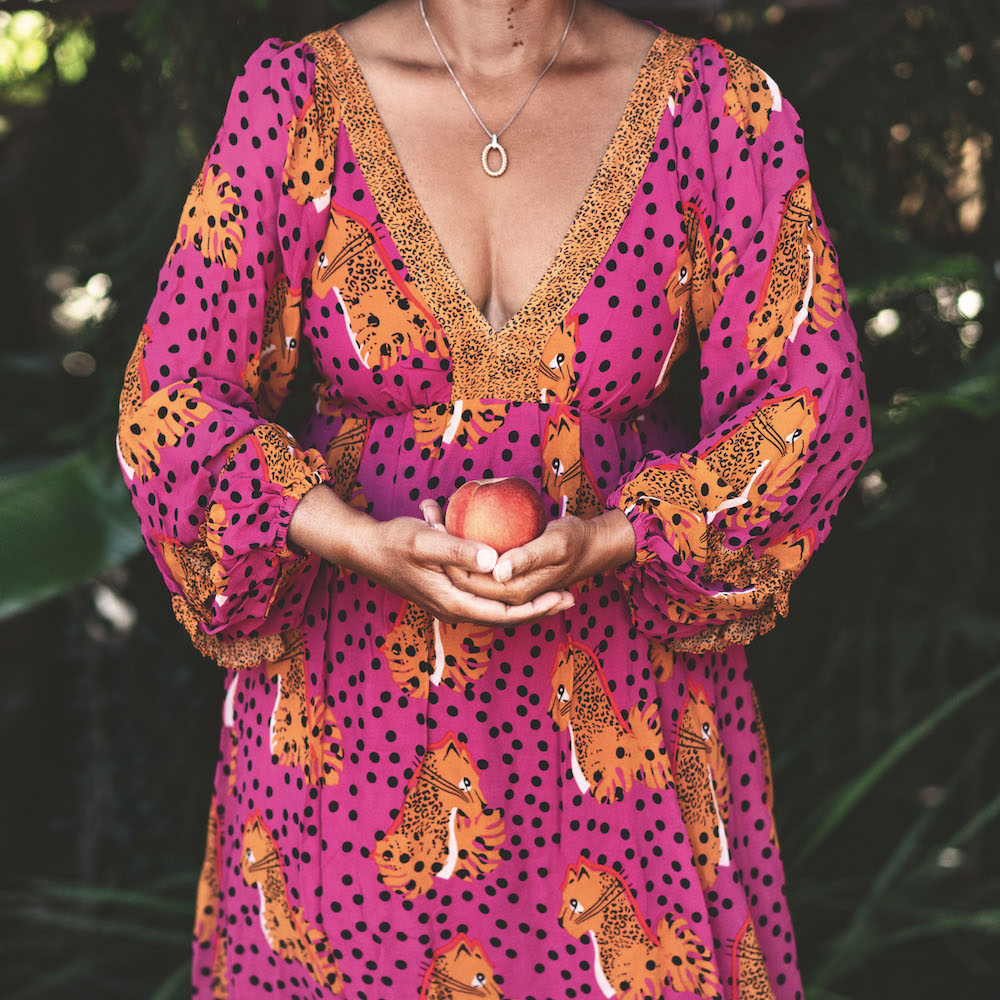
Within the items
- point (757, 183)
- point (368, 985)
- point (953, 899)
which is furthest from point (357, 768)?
point (953, 899)

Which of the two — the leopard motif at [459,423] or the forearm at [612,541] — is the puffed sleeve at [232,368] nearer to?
the leopard motif at [459,423]

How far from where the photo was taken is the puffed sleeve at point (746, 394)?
1.04 m

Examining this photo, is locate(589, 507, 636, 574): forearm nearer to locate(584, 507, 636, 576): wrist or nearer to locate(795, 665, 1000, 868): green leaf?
locate(584, 507, 636, 576): wrist

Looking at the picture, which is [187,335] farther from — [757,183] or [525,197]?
[757,183]

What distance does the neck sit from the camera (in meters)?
1.11

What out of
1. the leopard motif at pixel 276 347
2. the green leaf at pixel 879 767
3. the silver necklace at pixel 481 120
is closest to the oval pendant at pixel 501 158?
the silver necklace at pixel 481 120

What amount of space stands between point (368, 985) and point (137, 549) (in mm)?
825

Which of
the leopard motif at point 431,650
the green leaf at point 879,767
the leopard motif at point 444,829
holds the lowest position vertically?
the green leaf at point 879,767

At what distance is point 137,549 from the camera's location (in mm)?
1703

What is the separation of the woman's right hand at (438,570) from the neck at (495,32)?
0.50 m

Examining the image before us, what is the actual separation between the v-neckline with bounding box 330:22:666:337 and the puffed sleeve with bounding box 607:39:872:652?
5 centimetres

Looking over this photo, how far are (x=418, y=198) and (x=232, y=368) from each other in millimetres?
251

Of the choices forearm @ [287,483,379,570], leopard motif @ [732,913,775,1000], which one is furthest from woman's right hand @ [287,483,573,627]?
leopard motif @ [732,913,775,1000]

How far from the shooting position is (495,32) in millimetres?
1117
